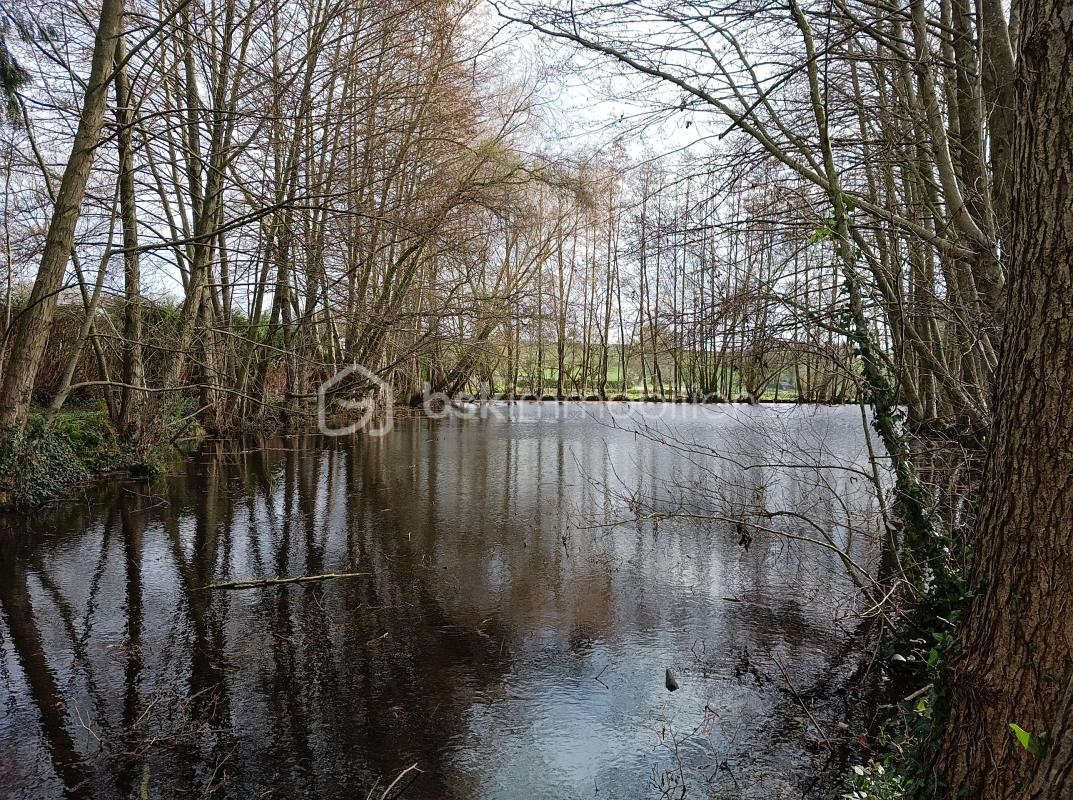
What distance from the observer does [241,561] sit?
7246 millimetres

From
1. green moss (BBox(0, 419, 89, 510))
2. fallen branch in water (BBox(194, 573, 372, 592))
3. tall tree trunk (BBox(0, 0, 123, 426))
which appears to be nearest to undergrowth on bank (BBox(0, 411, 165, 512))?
green moss (BBox(0, 419, 89, 510))

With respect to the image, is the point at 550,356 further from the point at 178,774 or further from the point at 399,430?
the point at 178,774

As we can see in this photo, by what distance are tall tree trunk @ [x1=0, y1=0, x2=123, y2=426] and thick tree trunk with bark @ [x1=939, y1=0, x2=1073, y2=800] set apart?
378 inches

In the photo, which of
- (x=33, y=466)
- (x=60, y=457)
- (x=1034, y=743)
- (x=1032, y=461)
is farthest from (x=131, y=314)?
(x=1034, y=743)

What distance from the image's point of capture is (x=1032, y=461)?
6.36 feet

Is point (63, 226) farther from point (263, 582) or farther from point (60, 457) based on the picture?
point (263, 582)

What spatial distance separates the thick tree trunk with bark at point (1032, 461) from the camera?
1.88 metres

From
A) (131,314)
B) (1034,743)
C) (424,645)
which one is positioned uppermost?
(131,314)

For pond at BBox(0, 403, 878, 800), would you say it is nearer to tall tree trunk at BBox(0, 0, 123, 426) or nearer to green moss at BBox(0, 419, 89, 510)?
green moss at BBox(0, 419, 89, 510)

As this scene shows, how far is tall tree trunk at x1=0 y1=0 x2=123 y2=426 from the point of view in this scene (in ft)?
27.4

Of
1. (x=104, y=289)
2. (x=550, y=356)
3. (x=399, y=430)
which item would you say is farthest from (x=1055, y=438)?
(x=550, y=356)

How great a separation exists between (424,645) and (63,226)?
7182 mm

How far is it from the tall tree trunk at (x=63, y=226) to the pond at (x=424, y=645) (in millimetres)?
1841

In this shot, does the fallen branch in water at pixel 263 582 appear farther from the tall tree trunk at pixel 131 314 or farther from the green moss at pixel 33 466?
the tall tree trunk at pixel 131 314
